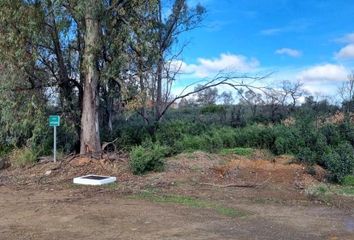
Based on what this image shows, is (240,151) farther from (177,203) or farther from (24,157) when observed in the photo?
(24,157)

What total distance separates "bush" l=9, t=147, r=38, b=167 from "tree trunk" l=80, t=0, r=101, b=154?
1692 millimetres

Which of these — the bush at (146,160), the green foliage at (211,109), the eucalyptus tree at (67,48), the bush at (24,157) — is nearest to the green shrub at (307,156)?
the bush at (146,160)

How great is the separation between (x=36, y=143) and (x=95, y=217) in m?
8.72

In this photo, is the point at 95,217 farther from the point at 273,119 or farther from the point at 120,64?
the point at 273,119

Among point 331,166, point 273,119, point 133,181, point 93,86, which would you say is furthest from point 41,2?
point 273,119

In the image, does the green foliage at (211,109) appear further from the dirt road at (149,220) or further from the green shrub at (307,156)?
the dirt road at (149,220)

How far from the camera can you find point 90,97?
14461 mm

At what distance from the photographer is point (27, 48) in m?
13.8

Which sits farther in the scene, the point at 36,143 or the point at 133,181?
the point at 36,143

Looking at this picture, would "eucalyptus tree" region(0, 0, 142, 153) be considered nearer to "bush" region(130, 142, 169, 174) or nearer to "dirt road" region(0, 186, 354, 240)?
"bush" region(130, 142, 169, 174)

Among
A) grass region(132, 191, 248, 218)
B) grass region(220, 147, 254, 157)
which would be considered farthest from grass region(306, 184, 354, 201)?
grass region(220, 147, 254, 157)

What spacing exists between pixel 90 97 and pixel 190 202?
6277 millimetres

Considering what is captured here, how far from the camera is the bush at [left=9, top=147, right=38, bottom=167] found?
1480cm

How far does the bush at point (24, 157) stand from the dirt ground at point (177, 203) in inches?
24.8
